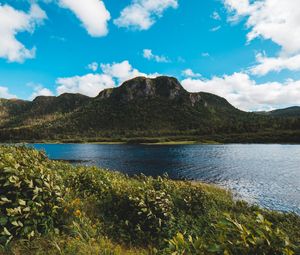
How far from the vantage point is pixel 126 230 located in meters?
11.5

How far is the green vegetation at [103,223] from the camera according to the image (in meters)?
4.57

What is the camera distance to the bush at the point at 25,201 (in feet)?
26.4

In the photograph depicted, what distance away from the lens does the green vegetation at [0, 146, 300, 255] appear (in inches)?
180

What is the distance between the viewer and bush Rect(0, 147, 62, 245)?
8039 millimetres

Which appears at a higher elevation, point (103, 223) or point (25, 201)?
point (25, 201)

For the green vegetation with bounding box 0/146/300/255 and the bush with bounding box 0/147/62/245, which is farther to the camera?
the bush with bounding box 0/147/62/245

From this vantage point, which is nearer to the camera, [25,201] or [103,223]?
[25,201]

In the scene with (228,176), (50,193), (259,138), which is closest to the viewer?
(50,193)

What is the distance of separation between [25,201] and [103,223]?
397 cm

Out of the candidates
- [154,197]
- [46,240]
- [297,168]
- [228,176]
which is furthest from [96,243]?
[297,168]

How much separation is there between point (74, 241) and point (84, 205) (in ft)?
14.3

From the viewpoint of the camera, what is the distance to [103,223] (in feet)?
37.1

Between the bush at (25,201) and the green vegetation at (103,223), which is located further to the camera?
the bush at (25,201)

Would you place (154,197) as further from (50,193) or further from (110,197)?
(50,193)
